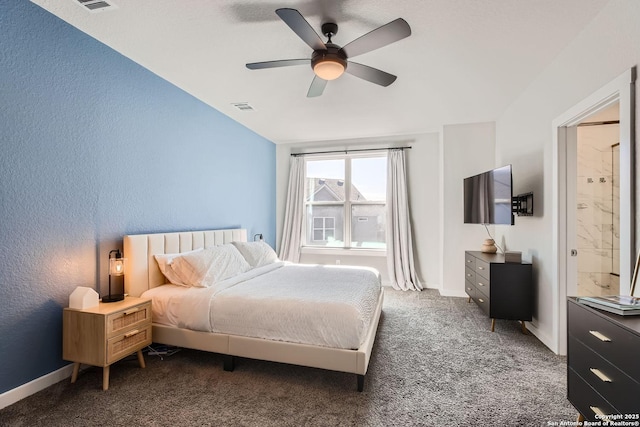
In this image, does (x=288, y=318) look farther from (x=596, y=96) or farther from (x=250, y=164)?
(x=250, y=164)

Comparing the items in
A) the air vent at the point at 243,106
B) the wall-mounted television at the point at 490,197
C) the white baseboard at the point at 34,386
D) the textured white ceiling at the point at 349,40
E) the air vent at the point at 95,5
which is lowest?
the white baseboard at the point at 34,386

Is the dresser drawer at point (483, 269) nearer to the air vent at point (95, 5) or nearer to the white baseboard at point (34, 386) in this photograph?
the white baseboard at point (34, 386)

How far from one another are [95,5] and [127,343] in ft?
7.92

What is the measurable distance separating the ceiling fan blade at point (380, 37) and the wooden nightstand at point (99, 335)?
252cm

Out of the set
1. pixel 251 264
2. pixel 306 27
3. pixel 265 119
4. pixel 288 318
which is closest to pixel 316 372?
pixel 288 318

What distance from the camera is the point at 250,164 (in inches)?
196

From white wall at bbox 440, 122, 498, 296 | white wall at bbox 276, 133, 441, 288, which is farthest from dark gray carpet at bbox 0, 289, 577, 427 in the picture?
white wall at bbox 276, 133, 441, 288

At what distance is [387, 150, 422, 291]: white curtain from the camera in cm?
506

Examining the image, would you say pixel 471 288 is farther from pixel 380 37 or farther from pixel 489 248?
pixel 380 37

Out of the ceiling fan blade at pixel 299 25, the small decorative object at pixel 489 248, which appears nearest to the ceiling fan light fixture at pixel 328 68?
the ceiling fan blade at pixel 299 25

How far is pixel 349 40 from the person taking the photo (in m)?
2.46

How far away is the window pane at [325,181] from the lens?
576 centimetres

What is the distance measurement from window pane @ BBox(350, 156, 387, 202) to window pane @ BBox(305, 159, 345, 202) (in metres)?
0.25

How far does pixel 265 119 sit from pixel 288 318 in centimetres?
313
